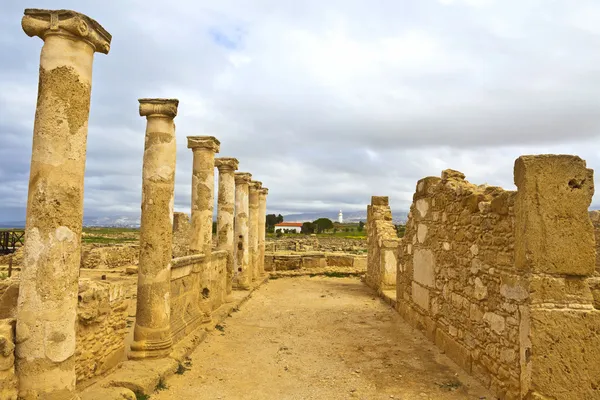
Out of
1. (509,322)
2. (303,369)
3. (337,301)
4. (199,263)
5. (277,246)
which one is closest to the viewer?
(509,322)

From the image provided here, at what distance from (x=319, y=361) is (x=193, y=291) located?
3.08 metres

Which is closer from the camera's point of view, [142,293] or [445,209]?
[142,293]

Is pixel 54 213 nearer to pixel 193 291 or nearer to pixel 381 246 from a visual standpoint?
pixel 193 291

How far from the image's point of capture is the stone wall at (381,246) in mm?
14062

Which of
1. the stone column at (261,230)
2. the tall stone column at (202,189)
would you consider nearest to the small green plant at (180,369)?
the tall stone column at (202,189)

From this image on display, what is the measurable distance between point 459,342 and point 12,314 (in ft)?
Answer: 19.8

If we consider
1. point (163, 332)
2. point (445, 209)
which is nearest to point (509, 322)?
point (445, 209)

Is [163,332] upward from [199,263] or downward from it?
downward

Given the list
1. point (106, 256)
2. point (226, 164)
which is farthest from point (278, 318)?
point (106, 256)

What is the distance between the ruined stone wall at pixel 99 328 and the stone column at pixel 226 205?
625cm

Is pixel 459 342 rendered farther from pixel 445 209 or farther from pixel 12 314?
pixel 12 314

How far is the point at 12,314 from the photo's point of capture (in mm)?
5047

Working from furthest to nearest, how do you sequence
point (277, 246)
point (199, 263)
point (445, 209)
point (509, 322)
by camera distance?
point (277, 246), point (199, 263), point (445, 209), point (509, 322)

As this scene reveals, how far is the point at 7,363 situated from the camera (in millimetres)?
3738
